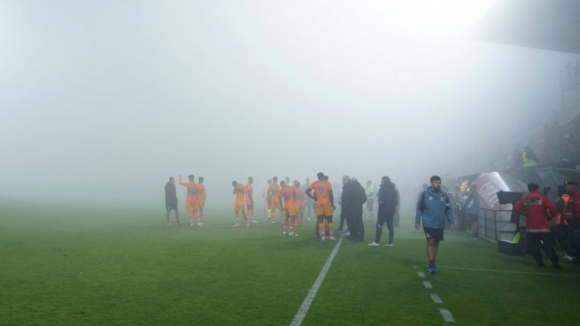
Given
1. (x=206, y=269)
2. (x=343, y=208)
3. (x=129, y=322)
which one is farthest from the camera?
(x=343, y=208)

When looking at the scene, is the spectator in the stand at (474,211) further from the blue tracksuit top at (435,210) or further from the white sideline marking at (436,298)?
the white sideline marking at (436,298)

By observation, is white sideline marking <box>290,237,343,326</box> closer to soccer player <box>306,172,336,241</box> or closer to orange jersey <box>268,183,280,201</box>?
soccer player <box>306,172,336,241</box>

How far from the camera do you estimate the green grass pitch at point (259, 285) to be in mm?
6484

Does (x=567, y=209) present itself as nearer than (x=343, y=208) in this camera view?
Yes

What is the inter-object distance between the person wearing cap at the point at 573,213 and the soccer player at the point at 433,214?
3480mm

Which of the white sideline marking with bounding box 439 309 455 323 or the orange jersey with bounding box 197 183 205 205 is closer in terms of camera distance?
the white sideline marking with bounding box 439 309 455 323

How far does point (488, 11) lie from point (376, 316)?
21.0m

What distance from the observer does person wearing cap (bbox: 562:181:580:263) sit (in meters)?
11.9

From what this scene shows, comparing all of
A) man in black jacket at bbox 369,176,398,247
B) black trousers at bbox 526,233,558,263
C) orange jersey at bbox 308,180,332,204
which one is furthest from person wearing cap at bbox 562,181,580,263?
orange jersey at bbox 308,180,332,204

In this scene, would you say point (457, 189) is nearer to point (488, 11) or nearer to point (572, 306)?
point (488, 11)

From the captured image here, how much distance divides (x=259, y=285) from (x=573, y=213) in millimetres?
8108

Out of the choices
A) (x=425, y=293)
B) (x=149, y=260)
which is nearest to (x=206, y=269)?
(x=149, y=260)

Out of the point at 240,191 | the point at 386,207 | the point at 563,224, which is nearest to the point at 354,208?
the point at 386,207

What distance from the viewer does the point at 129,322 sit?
6070 mm
